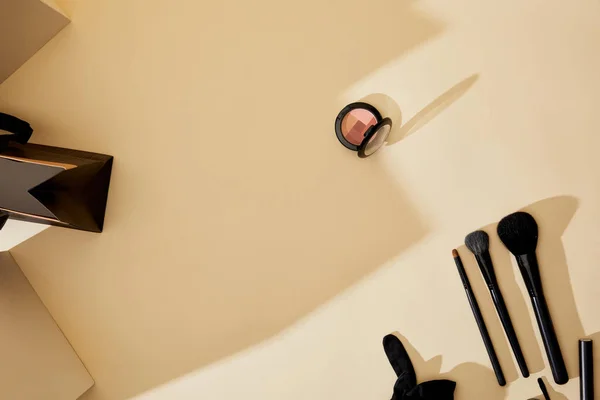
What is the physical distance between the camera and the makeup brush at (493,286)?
0.80m

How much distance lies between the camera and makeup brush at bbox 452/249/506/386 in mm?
814

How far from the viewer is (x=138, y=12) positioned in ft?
2.88

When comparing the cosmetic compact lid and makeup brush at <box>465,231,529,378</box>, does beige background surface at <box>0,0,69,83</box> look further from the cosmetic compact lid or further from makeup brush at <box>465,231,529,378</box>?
makeup brush at <box>465,231,529,378</box>

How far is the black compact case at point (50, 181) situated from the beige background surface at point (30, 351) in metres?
0.16

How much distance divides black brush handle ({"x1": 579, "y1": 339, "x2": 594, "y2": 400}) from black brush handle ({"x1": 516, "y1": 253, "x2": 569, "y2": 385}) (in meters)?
0.03

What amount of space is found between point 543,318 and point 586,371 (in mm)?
115

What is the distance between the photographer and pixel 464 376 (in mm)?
841

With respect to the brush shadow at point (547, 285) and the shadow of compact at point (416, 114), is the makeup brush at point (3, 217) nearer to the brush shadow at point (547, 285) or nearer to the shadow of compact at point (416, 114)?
the shadow of compact at point (416, 114)

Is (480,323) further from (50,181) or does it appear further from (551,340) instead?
(50,181)

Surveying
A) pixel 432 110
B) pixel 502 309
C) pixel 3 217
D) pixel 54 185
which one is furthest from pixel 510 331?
pixel 3 217

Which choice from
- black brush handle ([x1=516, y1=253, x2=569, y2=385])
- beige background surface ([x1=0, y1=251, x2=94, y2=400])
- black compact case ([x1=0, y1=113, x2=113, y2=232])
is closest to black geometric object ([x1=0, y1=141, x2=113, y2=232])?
black compact case ([x1=0, y1=113, x2=113, y2=232])

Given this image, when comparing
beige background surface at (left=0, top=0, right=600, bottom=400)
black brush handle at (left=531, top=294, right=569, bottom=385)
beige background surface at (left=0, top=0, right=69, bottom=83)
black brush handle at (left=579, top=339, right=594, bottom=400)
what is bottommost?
black brush handle at (left=579, top=339, right=594, bottom=400)

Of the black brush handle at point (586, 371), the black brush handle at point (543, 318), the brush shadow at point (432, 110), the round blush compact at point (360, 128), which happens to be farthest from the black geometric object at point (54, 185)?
the black brush handle at point (586, 371)

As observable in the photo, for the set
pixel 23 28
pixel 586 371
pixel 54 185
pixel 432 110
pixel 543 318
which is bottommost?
pixel 586 371
